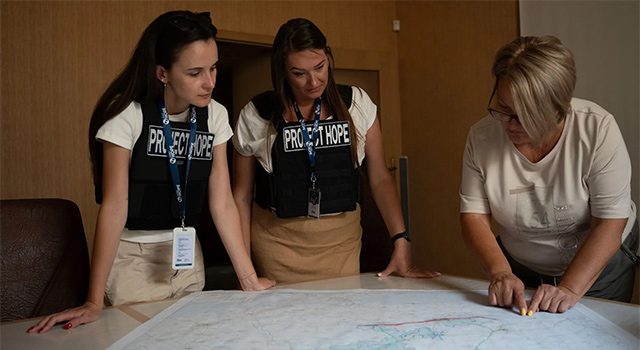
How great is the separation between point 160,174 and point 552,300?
3.68 ft

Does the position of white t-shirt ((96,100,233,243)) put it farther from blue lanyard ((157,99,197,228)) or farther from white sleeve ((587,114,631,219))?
white sleeve ((587,114,631,219))

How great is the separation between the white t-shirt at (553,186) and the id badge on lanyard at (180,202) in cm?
83

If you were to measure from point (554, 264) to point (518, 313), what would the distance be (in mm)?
409

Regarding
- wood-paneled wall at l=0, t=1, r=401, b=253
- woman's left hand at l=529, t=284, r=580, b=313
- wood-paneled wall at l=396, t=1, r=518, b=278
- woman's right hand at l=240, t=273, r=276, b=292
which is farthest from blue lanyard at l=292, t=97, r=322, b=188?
wood-paneled wall at l=396, t=1, r=518, b=278

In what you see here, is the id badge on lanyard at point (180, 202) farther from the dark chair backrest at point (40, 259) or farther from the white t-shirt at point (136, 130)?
the dark chair backrest at point (40, 259)

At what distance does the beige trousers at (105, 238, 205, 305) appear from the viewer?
1.77 m

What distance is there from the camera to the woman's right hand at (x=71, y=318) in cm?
142

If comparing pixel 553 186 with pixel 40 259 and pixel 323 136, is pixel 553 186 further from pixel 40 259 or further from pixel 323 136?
pixel 40 259

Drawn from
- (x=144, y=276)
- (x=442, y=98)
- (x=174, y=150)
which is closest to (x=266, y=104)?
(x=174, y=150)

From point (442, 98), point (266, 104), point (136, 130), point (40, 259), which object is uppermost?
point (442, 98)

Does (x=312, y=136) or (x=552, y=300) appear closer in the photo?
(x=552, y=300)

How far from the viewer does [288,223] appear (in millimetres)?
2098

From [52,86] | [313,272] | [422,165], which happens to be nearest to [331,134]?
[313,272]

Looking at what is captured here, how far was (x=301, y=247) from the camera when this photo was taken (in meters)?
2.10
